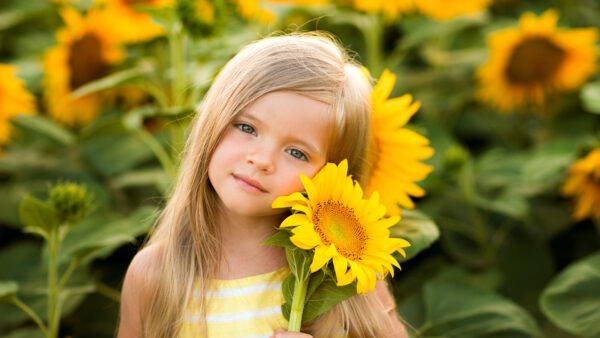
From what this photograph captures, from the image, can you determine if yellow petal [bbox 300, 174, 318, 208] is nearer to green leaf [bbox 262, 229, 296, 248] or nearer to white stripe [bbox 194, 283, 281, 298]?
green leaf [bbox 262, 229, 296, 248]

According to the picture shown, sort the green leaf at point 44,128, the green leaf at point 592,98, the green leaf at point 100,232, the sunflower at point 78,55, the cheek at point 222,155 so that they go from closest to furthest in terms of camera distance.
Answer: the cheek at point 222,155 < the green leaf at point 100,232 < the green leaf at point 592,98 < the green leaf at point 44,128 < the sunflower at point 78,55

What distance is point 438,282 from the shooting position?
1.08m

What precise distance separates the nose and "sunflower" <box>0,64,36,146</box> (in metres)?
0.78

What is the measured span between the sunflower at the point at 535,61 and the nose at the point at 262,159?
874 millimetres

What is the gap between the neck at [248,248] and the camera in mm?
805

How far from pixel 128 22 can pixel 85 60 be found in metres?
0.13

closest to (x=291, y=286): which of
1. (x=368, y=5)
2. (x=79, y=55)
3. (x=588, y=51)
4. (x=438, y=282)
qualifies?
(x=438, y=282)

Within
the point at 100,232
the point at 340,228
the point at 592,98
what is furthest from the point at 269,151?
the point at 592,98

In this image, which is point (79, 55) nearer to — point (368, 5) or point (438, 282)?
point (368, 5)

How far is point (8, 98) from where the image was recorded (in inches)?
51.7

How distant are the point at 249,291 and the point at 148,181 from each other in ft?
1.57

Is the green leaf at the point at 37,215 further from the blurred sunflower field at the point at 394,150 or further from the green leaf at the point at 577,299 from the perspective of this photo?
the green leaf at the point at 577,299

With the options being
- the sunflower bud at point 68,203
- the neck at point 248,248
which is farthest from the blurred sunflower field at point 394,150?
the neck at point 248,248

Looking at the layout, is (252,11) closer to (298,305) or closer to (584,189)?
(584,189)
